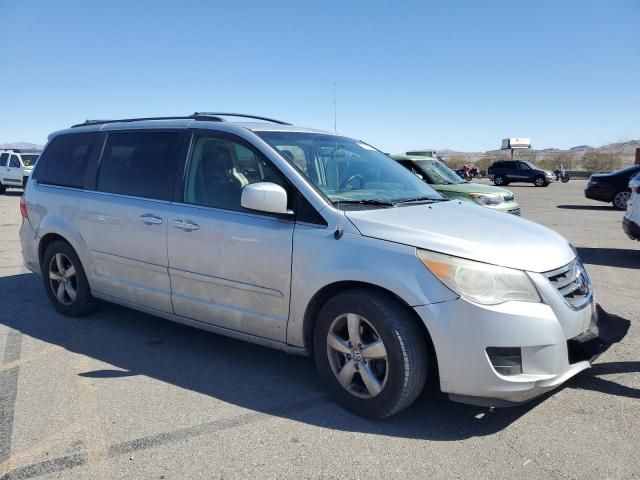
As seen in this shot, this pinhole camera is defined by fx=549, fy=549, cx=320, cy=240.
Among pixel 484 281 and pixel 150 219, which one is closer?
pixel 484 281

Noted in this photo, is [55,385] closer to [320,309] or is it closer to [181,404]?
[181,404]

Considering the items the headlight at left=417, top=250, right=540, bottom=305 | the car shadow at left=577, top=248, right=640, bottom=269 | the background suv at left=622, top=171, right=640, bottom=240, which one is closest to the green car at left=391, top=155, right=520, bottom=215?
the car shadow at left=577, top=248, right=640, bottom=269

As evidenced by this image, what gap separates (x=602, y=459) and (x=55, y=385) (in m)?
3.48

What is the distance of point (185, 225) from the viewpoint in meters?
4.12

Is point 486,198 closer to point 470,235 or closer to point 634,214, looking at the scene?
point 634,214

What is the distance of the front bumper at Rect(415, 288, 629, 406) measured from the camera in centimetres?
296

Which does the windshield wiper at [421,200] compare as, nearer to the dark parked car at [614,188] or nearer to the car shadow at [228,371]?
the car shadow at [228,371]

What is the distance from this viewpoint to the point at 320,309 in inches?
140

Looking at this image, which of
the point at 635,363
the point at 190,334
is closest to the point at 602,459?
the point at 635,363

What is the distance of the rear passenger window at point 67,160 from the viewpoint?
5234 mm

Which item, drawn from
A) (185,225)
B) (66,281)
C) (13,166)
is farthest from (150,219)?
(13,166)

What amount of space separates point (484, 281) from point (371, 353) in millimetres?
793

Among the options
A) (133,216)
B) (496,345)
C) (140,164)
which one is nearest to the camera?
(496,345)

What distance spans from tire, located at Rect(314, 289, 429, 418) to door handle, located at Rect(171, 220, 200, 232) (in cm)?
124
